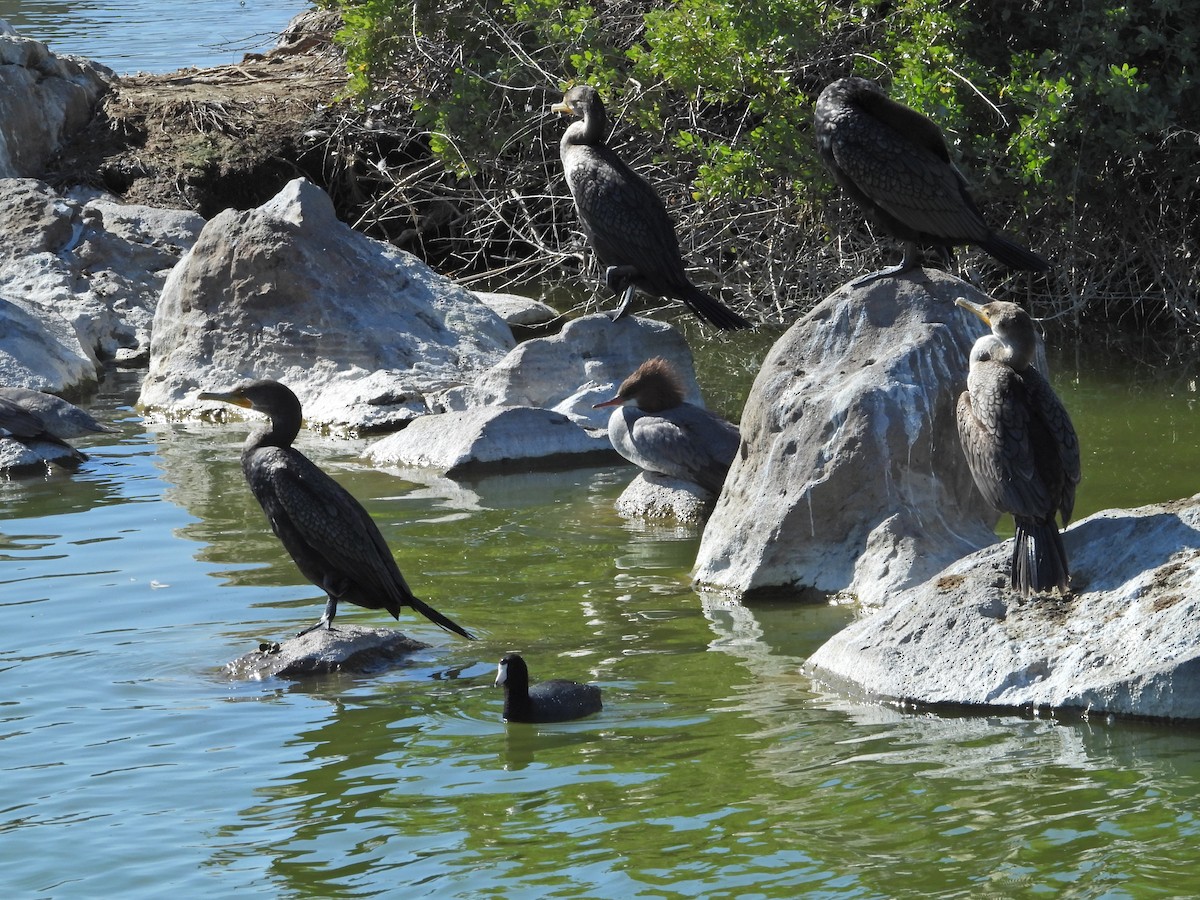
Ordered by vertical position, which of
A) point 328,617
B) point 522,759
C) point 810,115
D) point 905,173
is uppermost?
point 810,115

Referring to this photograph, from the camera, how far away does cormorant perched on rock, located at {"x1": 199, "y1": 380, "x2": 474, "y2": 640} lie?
7.16m

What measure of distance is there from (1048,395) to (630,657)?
7.28 feet

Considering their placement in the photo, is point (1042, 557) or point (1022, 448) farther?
point (1022, 448)

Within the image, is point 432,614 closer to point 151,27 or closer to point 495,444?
point 495,444

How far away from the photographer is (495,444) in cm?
1100

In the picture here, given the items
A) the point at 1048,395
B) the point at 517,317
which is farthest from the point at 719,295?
the point at 1048,395

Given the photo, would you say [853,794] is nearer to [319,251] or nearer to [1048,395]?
[1048,395]

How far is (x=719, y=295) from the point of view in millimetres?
14758

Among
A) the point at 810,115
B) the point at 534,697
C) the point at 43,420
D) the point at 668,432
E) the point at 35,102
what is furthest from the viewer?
the point at 35,102

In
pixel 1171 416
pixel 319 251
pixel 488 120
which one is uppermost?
pixel 488 120

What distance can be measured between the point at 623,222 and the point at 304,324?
3851 millimetres

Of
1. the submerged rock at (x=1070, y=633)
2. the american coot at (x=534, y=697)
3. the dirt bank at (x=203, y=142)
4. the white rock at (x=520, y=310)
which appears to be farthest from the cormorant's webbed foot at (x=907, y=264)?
the dirt bank at (x=203, y=142)

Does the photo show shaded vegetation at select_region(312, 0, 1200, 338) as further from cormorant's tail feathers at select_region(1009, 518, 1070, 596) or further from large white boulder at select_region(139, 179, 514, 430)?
cormorant's tail feathers at select_region(1009, 518, 1070, 596)

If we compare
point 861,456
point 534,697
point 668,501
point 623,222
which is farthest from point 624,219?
point 534,697
